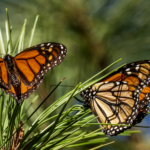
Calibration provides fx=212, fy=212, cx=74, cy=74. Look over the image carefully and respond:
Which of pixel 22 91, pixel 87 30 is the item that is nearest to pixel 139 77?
pixel 87 30

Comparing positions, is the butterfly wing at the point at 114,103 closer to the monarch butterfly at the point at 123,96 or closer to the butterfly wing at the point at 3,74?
the monarch butterfly at the point at 123,96

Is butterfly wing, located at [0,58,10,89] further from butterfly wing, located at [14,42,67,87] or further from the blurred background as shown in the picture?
the blurred background

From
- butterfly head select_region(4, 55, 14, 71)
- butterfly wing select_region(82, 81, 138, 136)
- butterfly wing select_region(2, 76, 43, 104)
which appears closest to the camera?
butterfly wing select_region(2, 76, 43, 104)

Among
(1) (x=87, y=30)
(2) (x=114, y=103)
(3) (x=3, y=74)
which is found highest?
(1) (x=87, y=30)

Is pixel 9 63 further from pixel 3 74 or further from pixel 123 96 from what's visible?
pixel 123 96

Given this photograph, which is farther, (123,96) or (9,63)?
(123,96)

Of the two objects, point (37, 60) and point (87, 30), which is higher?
point (87, 30)

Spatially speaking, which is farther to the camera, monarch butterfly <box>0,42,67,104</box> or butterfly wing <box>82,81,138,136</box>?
butterfly wing <box>82,81,138,136</box>

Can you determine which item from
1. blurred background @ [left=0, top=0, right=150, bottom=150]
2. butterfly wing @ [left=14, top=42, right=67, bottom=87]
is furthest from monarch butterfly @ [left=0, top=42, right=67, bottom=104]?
blurred background @ [left=0, top=0, right=150, bottom=150]
